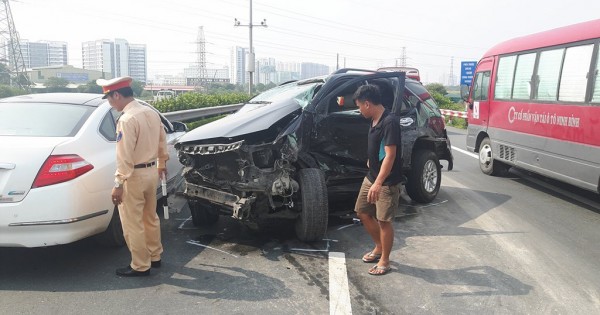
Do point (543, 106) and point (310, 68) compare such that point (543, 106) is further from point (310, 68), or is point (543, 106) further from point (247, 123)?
point (310, 68)

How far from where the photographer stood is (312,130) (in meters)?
5.34

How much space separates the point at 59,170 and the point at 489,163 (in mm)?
8093

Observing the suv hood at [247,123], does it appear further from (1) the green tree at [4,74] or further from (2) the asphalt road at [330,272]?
(1) the green tree at [4,74]

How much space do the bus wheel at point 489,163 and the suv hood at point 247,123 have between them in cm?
561

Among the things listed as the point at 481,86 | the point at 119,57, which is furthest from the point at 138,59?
the point at 481,86

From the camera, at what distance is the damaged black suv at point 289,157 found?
488 cm

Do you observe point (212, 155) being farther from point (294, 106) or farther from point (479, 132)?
point (479, 132)

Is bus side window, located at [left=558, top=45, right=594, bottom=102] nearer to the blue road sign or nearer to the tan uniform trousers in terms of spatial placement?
the tan uniform trousers

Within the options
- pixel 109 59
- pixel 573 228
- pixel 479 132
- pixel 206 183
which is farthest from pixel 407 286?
pixel 109 59

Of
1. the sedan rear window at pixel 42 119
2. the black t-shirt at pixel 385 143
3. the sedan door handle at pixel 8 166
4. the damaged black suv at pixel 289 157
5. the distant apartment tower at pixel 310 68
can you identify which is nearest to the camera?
the sedan door handle at pixel 8 166

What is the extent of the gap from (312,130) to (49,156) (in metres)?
2.60

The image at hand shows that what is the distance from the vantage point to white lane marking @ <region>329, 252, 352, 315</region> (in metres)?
3.65

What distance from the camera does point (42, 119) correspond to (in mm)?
4660

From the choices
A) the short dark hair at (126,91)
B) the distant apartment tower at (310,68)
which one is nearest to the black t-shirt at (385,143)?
the short dark hair at (126,91)
